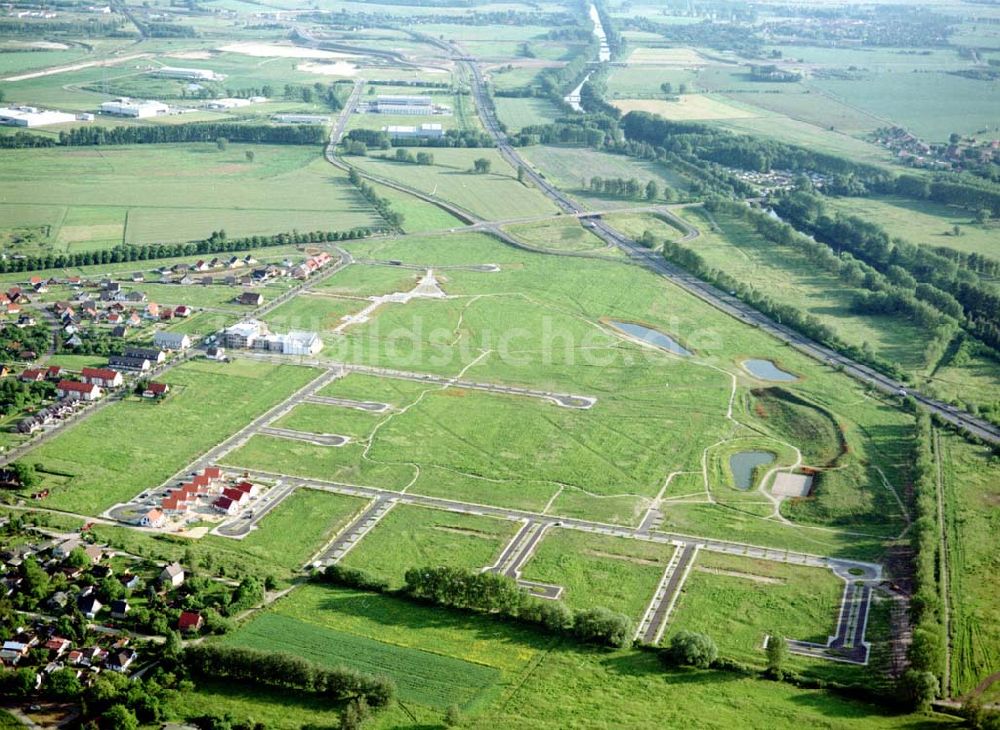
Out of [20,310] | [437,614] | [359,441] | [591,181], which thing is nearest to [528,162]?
[591,181]

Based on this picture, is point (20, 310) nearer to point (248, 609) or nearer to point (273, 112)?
point (248, 609)

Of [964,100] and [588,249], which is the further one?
[964,100]

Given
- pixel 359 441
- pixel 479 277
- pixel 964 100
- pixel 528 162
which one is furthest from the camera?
pixel 964 100

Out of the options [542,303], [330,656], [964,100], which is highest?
[964,100]

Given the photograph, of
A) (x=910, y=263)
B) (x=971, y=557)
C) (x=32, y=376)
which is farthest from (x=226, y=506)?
(x=910, y=263)

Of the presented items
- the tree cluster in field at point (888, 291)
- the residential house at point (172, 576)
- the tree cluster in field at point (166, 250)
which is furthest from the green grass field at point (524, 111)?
the residential house at point (172, 576)

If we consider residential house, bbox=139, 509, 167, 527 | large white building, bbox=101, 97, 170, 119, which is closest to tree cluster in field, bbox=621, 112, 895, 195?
large white building, bbox=101, 97, 170, 119
